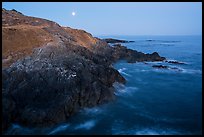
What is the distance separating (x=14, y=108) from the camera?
2009cm

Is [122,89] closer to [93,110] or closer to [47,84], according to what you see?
[93,110]

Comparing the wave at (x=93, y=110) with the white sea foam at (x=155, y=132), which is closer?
the white sea foam at (x=155, y=132)

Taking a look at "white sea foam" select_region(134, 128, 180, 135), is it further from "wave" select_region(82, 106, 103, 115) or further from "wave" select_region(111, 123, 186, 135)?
"wave" select_region(82, 106, 103, 115)

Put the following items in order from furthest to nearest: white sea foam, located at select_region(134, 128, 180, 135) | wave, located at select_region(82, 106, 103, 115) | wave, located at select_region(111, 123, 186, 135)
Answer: wave, located at select_region(82, 106, 103, 115)
wave, located at select_region(111, 123, 186, 135)
white sea foam, located at select_region(134, 128, 180, 135)

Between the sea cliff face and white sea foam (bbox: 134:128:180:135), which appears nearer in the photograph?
white sea foam (bbox: 134:128:180:135)

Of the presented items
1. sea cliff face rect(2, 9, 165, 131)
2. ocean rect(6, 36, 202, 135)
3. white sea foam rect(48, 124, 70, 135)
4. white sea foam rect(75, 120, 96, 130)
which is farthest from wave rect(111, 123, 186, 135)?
sea cliff face rect(2, 9, 165, 131)

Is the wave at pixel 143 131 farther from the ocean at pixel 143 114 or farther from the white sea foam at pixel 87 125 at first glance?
the white sea foam at pixel 87 125

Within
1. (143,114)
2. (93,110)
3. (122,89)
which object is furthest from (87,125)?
(122,89)

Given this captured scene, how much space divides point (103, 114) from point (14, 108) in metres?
7.69

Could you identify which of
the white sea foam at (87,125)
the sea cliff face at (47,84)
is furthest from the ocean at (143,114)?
the sea cliff face at (47,84)

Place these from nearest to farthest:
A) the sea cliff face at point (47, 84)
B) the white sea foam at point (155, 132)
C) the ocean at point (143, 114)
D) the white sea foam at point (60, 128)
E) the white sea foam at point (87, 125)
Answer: the white sea foam at point (60, 128)
the white sea foam at point (155, 132)
the ocean at point (143, 114)
the white sea foam at point (87, 125)
the sea cliff face at point (47, 84)

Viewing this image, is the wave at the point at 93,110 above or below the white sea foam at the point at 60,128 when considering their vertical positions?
above

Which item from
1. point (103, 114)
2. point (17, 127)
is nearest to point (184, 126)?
point (103, 114)

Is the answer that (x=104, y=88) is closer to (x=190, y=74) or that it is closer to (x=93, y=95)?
(x=93, y=95)
